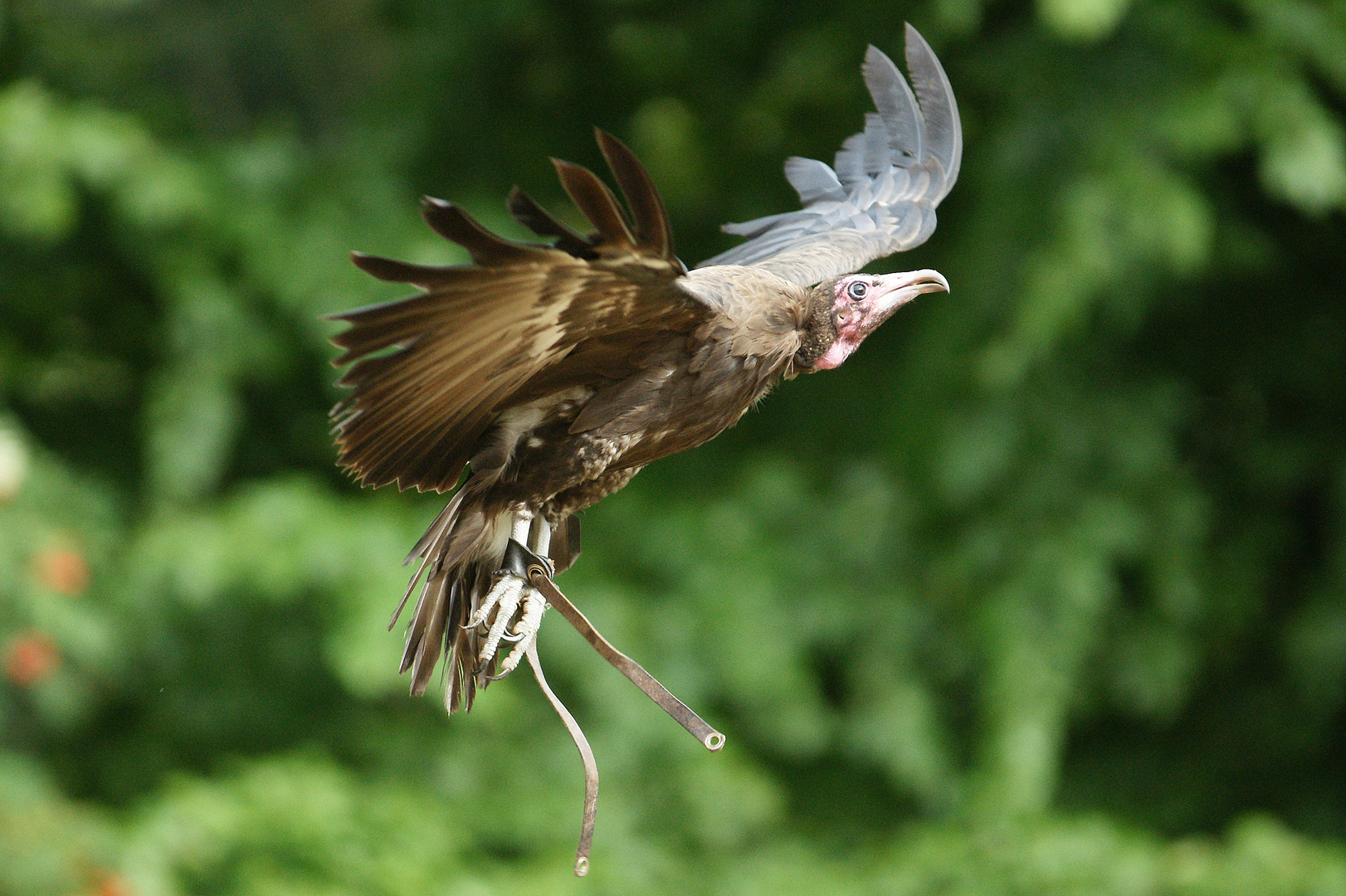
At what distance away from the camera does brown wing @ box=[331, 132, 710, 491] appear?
1321mm

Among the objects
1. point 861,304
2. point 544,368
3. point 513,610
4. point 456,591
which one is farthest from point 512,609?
point 861,304

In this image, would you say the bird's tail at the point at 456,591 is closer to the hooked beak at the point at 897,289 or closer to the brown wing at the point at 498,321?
the brown wing at the point at 498,321

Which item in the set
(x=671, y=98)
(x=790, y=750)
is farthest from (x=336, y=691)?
(x=671, y=98)

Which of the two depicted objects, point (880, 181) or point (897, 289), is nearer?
point (897, 289)

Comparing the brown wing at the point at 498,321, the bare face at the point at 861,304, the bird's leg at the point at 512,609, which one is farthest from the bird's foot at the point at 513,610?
the bare face at the point at 861,304

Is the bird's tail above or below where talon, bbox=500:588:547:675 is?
above

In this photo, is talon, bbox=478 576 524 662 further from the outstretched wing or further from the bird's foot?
the outstretched wing

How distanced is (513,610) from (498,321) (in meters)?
0.40

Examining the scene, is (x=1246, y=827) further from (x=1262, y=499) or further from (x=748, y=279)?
(x=748, y=279)

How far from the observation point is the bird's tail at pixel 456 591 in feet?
5.58

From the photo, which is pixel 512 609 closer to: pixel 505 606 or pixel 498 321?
pixel 505 606

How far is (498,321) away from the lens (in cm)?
142

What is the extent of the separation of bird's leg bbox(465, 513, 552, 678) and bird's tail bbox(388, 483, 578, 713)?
0.07 ft

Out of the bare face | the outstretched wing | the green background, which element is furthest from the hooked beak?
the green background
